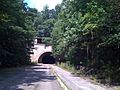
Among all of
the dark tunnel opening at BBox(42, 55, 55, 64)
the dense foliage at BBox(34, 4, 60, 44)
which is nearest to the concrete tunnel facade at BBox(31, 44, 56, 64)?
the dark tunnel opening at BBox(42, 55, 55, 64)

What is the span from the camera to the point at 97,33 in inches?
1133

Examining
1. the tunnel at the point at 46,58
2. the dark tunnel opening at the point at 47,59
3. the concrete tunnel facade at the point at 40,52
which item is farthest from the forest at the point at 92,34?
the dark tunnel opening at the point at 47,59

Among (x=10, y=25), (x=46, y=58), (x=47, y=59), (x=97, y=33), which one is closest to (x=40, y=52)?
(x=46, y=58)

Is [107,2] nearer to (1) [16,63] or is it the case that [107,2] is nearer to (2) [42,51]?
(1) [16,63]

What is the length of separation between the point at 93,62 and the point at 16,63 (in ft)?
102

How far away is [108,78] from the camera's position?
2792 centimetres

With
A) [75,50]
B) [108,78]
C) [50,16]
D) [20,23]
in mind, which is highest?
[50,16]

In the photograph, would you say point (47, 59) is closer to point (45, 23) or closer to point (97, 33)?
point (45, 23)

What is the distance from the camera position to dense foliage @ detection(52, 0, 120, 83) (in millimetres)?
26438

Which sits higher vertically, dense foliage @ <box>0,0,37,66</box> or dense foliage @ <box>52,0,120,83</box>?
dense foliage @ <box>0,0,37,66</box>

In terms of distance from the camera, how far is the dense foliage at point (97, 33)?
2644 centimetres

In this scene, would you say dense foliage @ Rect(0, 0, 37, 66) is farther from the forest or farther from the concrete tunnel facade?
the concrete tunnel facade

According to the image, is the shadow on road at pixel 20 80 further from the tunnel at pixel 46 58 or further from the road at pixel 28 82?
the tunnel at pixel 46 58

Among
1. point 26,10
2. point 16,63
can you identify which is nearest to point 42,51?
point 16,63
